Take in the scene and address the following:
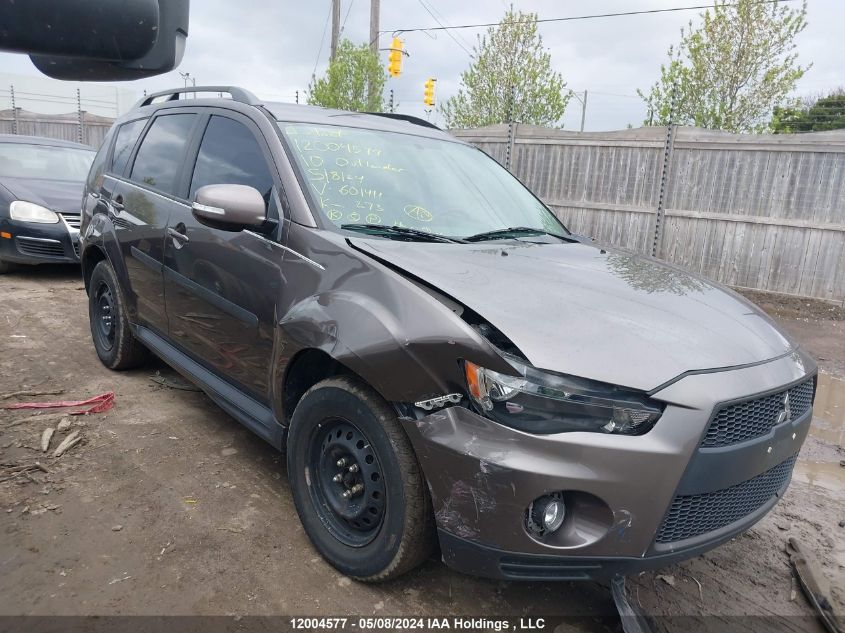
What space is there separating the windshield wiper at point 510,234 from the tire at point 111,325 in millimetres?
2645

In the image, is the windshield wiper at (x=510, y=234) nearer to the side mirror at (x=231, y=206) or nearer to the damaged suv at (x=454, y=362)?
the damaged suv at (x=454, y=362)

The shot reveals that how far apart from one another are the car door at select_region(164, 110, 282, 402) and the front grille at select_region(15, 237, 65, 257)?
183 inches

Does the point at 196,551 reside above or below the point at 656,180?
below

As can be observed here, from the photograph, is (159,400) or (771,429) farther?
(159,400)

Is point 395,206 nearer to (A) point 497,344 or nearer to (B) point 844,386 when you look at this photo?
(A) point 497,344

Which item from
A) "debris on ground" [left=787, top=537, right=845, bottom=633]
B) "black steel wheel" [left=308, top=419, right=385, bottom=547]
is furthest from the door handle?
"debris on ground" [left=787, top=537, right=845, bottom=633]

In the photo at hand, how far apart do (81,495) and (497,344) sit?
2245mm

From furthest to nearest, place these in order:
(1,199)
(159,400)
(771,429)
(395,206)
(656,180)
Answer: (656,180) → (1,199) → (159,400) → (395,206) → (771,429)

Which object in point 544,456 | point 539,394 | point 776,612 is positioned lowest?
point 776,612

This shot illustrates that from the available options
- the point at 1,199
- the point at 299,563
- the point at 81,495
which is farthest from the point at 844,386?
the point at 1,199

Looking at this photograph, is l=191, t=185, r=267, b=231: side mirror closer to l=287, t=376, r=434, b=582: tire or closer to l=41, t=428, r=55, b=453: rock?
l=287, t=376, r=434, b=582: tire

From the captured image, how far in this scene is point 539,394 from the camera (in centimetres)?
188

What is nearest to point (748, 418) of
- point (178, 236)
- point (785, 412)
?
point (785, 412)

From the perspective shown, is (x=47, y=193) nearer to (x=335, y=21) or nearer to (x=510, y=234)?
(x=510, y=234)
